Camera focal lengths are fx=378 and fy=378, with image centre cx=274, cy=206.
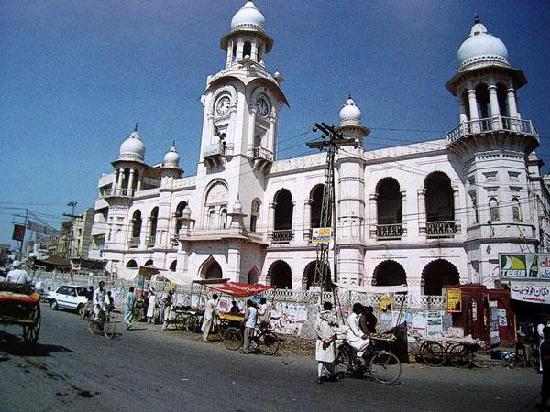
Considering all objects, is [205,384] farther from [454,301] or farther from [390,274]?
[390,274]

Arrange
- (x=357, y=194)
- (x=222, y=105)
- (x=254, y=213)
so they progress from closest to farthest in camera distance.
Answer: (x=357, y=194) < (x=254, y=213) < (x=222, y=105)

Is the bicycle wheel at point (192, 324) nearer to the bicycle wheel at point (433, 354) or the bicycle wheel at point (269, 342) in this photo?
the bicycle wheel at point (269, 342)

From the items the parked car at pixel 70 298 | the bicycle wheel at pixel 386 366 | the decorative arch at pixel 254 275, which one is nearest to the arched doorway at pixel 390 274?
the decorative arch at pixel 254 275

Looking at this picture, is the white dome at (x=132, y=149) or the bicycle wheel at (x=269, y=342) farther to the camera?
the white dome at (x=132, y=149)

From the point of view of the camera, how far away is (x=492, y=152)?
746 inches

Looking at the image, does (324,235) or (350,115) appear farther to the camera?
(350,115)

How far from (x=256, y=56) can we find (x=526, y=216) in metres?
21.5

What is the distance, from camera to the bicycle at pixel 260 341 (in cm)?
1220

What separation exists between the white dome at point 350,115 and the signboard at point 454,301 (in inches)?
554

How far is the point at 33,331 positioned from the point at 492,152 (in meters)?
20.2

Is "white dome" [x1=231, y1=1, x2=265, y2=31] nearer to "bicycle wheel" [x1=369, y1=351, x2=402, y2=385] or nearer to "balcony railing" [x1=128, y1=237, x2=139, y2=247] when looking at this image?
"balcony railing" [x1=128, y1=237, x2=139, y2=247]

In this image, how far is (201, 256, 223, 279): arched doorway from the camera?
86.7ft

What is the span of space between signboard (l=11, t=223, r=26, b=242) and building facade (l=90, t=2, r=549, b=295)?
56.9 ft

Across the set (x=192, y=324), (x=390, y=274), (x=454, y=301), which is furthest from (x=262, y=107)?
(x=454, y=301)
